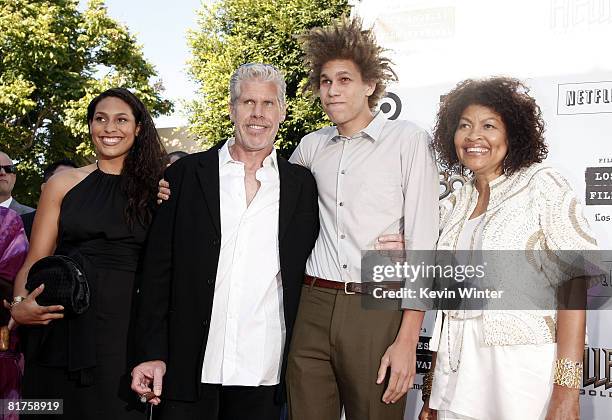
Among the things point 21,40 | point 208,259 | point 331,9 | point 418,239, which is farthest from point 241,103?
point 21,40

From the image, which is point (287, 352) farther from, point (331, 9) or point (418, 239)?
point (331, 9)

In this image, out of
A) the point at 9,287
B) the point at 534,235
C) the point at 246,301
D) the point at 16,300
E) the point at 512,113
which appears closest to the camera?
the point at 534,235

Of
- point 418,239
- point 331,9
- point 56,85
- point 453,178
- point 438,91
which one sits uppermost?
point 331,9

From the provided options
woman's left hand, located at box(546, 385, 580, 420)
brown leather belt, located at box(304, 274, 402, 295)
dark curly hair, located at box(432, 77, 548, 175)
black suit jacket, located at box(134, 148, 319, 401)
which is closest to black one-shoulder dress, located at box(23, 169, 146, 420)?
black suit jacket, located at box(134, 148, 319, 401)

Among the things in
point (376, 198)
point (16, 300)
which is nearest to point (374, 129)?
point (376, 198)

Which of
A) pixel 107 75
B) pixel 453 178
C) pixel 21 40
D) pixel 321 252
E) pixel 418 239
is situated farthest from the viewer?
pixel 107 75

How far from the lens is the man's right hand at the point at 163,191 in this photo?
3.08m

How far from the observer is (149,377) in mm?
2969

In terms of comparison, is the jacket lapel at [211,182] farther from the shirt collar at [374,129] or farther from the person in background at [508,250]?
the person in background at [508,250]

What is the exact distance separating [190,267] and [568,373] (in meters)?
1.56

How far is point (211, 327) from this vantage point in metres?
2.97

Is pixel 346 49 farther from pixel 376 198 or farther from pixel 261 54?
pixel 261 54

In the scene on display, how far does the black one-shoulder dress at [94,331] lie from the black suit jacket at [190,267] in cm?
24

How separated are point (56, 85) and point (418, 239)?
16925 millimetres
